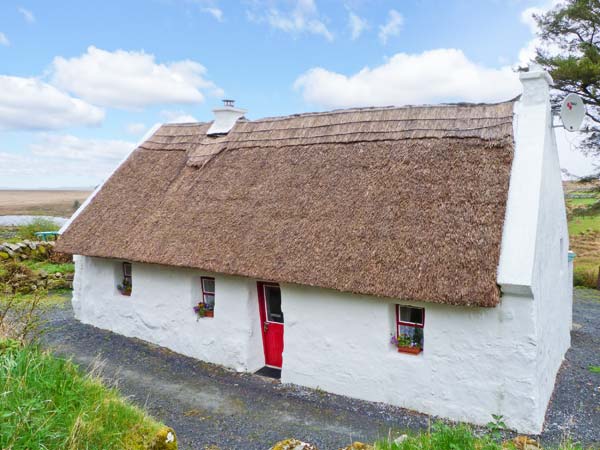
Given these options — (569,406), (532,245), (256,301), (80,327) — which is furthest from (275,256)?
(80,327)

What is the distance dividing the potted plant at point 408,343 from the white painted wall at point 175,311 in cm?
306

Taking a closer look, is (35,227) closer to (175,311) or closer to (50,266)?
(50,266)

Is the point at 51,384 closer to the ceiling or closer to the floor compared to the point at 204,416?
closer to the ceiling

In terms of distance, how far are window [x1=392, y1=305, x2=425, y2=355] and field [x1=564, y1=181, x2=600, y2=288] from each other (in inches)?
544

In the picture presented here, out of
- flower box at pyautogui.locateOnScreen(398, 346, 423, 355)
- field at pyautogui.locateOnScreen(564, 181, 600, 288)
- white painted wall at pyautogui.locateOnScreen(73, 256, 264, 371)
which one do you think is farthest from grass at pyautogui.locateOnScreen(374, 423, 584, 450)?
field at pyautogui.locateOnScreen(564, 181, 600, 288)

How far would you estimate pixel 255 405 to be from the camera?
25.5ft

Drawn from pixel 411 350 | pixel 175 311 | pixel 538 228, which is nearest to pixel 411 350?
pixel 411 350

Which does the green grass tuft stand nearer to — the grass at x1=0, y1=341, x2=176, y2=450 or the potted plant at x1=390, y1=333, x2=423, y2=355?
the grass at x1=0, y1=341, x2=176, y2=450

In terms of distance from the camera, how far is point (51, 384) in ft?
14.9

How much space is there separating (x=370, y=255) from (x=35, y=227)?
18265mm

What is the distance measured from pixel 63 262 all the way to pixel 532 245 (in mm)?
16847

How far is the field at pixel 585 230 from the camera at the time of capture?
18062mm

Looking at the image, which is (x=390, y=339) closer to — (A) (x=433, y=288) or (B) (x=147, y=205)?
(A) (x=433, y=288)

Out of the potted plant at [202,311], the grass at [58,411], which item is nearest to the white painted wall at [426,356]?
the potted plant at [202,311]
